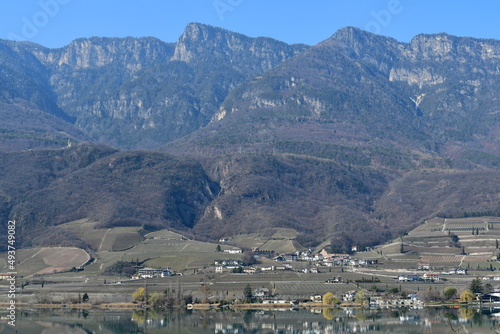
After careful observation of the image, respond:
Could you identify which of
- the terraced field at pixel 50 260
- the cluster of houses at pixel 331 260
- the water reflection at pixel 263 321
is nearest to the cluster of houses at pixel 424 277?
the cluster of houses at pixel 331 260

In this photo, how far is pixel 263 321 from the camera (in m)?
119

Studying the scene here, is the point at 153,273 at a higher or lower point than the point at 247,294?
higher

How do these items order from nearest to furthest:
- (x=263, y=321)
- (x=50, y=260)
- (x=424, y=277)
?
(x=263, y=321) < (x=424, y=277) < (x=50, y=260)

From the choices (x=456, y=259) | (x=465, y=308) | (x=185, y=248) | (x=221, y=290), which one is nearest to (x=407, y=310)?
(x=465, y=308)

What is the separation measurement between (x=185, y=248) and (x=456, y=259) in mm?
53789

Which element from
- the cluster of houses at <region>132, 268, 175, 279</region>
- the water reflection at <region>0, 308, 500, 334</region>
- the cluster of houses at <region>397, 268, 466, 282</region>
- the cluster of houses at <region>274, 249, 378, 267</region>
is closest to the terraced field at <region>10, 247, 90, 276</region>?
the cluster of houses at <region>132, 268, 175, 279</region>

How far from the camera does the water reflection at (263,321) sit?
360 ft

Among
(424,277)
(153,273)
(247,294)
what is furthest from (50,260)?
(424,277)

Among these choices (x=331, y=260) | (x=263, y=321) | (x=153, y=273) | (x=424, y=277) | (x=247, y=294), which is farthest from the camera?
(x=331, y=260)

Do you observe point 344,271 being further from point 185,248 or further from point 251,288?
point 185,248

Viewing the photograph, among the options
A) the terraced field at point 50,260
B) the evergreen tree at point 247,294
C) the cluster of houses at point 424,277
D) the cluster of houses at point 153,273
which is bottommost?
the evergreen tree at point 247,294

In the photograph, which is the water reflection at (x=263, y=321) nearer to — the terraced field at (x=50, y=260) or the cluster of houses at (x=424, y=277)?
the cluster of houses at (x=424, y=277)

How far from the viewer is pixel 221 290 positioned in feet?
489

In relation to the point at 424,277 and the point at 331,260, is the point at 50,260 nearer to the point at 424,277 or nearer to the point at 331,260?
the point at 331,260
